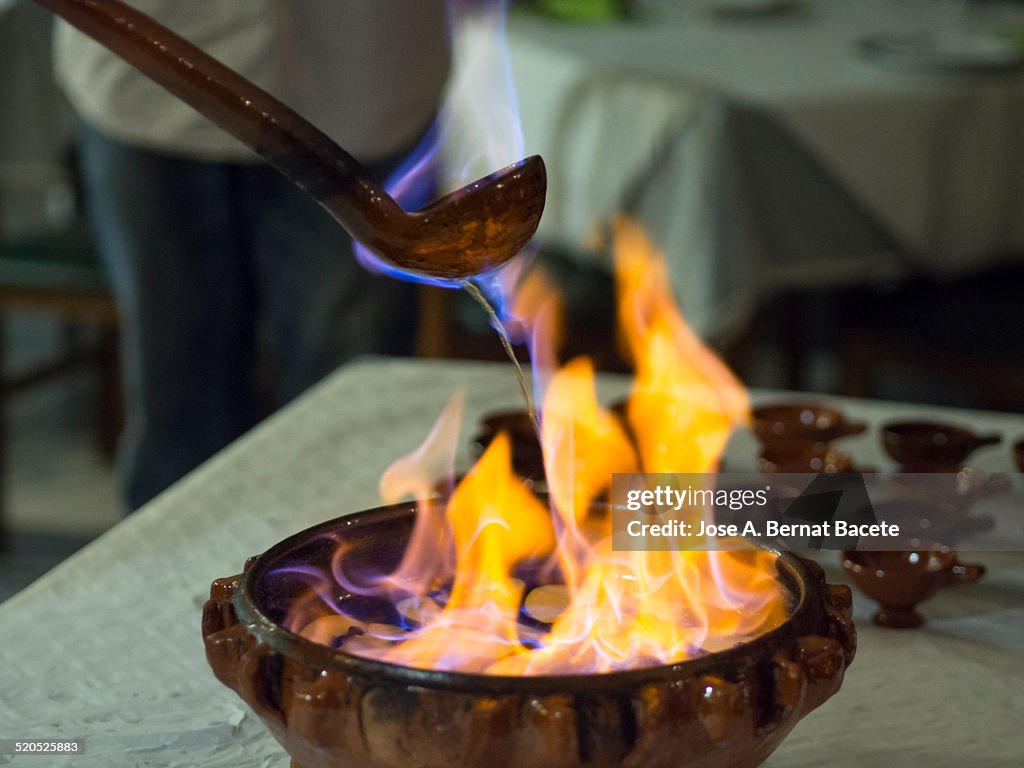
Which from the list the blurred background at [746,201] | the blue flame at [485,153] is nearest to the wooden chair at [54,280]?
the blurred background at [746,201]

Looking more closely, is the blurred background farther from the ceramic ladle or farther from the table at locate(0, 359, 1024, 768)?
the ceramic ladle

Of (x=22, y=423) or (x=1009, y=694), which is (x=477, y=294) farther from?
(x=22, y=423)

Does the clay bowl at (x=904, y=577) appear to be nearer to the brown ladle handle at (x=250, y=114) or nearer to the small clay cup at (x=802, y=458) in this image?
the small clay cup at (x=802, y=458)

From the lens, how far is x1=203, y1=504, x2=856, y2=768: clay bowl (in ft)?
1.52

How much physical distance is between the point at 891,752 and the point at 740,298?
122 cm

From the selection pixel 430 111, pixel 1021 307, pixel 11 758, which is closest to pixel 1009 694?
pixel 11 758

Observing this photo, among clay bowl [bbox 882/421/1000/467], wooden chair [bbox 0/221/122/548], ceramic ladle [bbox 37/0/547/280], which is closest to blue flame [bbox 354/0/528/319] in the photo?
ceramic ladle [bbox 37/0/547/280]

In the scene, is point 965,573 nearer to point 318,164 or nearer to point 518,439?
point 518,439

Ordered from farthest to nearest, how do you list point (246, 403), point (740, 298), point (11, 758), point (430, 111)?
point (740, 298), point (246, 403), point (430, 111), point (11, 758)

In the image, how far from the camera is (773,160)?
1820 mm

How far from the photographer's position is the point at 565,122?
202 centimetres

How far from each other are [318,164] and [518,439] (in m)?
0.39

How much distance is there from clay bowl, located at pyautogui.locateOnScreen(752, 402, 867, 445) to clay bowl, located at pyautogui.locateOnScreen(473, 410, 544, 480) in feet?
0.52

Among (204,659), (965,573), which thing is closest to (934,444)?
(965,573)
